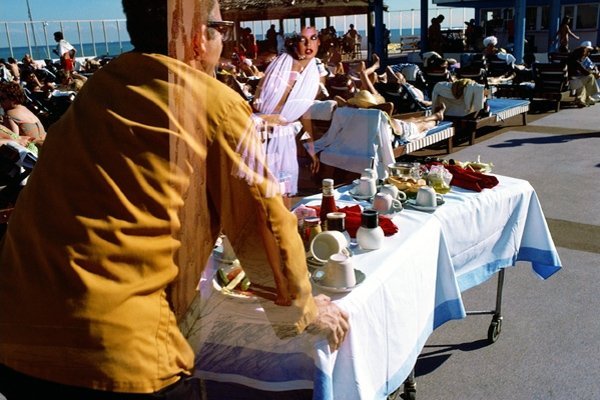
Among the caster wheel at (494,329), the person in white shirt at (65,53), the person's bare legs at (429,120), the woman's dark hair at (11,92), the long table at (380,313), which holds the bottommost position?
the caster wheel at (494,329)

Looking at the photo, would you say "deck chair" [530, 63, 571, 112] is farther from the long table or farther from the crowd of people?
the crowd of people

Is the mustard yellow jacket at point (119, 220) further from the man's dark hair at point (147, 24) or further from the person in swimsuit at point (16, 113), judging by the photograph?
the person in swimsuit at point (16, 113)

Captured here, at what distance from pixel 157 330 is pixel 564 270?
3.50m

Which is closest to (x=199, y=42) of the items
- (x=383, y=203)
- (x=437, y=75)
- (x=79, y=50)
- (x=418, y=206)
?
(x=383, y=203)

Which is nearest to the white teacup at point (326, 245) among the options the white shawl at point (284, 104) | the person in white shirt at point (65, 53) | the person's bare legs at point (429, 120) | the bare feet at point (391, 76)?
the white shawl at point (284, 104)

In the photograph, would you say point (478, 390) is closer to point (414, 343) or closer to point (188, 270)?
point (414, 343)

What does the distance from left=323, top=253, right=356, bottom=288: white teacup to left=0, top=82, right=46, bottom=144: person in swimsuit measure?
15.1ft

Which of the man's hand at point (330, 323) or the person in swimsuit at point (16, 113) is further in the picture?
the person in swimsuit at point (16, 113)

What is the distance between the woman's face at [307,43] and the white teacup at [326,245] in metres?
2.13

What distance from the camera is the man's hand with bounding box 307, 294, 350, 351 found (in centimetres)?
141

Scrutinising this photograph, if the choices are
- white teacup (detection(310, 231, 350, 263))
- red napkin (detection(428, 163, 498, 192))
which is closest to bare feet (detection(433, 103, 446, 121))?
red napkin (detection(428, 163, 498, 192))

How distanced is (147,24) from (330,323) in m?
0.87

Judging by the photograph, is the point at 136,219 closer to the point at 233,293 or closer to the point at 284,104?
the point at 233,293

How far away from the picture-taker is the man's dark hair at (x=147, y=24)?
1080 mm
